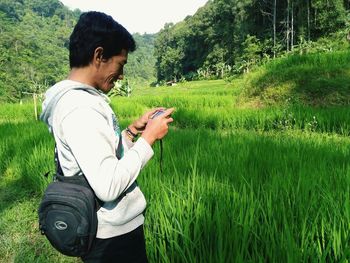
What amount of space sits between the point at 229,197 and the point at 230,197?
52 millimetres

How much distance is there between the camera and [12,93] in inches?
1374

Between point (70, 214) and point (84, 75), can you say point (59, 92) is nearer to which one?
point (84, 75)

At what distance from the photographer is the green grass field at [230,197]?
1.44m

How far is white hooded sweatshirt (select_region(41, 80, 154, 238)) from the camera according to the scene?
1.07 metres

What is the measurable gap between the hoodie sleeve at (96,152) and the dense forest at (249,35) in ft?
43.7

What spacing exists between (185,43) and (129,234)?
58190mm

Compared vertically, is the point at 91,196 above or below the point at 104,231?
above

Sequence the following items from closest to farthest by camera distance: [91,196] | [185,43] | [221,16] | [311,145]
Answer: [91,196] < [311,145] < [221,16] < [185,43]

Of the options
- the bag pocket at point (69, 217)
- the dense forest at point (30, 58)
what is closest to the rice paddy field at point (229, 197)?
the bag pocket at point (69, 217)

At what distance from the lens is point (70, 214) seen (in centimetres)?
117

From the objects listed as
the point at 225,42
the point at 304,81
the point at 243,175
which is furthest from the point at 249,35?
the point at 243,175

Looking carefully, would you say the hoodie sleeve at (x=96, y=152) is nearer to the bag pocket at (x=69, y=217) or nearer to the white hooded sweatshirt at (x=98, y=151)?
the white hooded sweatshirt at (x=98, y=151)

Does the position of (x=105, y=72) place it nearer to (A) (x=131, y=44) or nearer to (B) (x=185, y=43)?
(A) (x=131, y=44)

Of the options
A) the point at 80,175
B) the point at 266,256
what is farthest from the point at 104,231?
the point at 266,256
